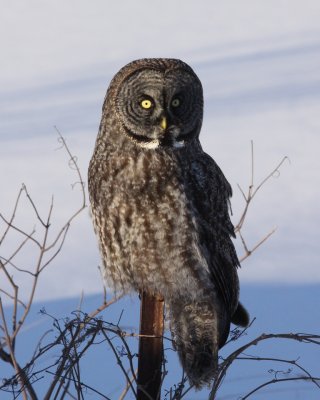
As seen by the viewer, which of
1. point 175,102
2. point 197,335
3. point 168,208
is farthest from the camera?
point 175,102

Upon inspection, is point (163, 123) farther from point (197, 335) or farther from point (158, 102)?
point (197, 335)

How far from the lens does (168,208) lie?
3924mm

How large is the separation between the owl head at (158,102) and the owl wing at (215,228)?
0.63 ft

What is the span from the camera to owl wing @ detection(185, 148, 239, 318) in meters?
4.05

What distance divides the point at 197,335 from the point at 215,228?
55 cm

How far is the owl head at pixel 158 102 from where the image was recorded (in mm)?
4137

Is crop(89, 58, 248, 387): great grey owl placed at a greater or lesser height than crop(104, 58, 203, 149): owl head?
lesser

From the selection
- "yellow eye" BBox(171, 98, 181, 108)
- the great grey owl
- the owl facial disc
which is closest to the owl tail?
the great grey owl

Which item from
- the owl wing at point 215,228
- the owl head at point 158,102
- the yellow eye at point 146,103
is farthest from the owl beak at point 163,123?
the owl wing at point 215,228

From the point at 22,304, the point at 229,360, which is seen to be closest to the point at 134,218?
the point at 22,304

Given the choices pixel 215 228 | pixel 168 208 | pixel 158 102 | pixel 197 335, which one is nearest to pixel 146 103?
pixel 158 102

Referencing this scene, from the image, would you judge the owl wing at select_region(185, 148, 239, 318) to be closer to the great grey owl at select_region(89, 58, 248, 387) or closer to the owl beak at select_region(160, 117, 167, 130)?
the great grey owl at select_region(89, 58, 248, 387)

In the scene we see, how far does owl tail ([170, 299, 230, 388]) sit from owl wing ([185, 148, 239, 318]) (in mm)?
118

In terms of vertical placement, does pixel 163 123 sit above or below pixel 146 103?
below
